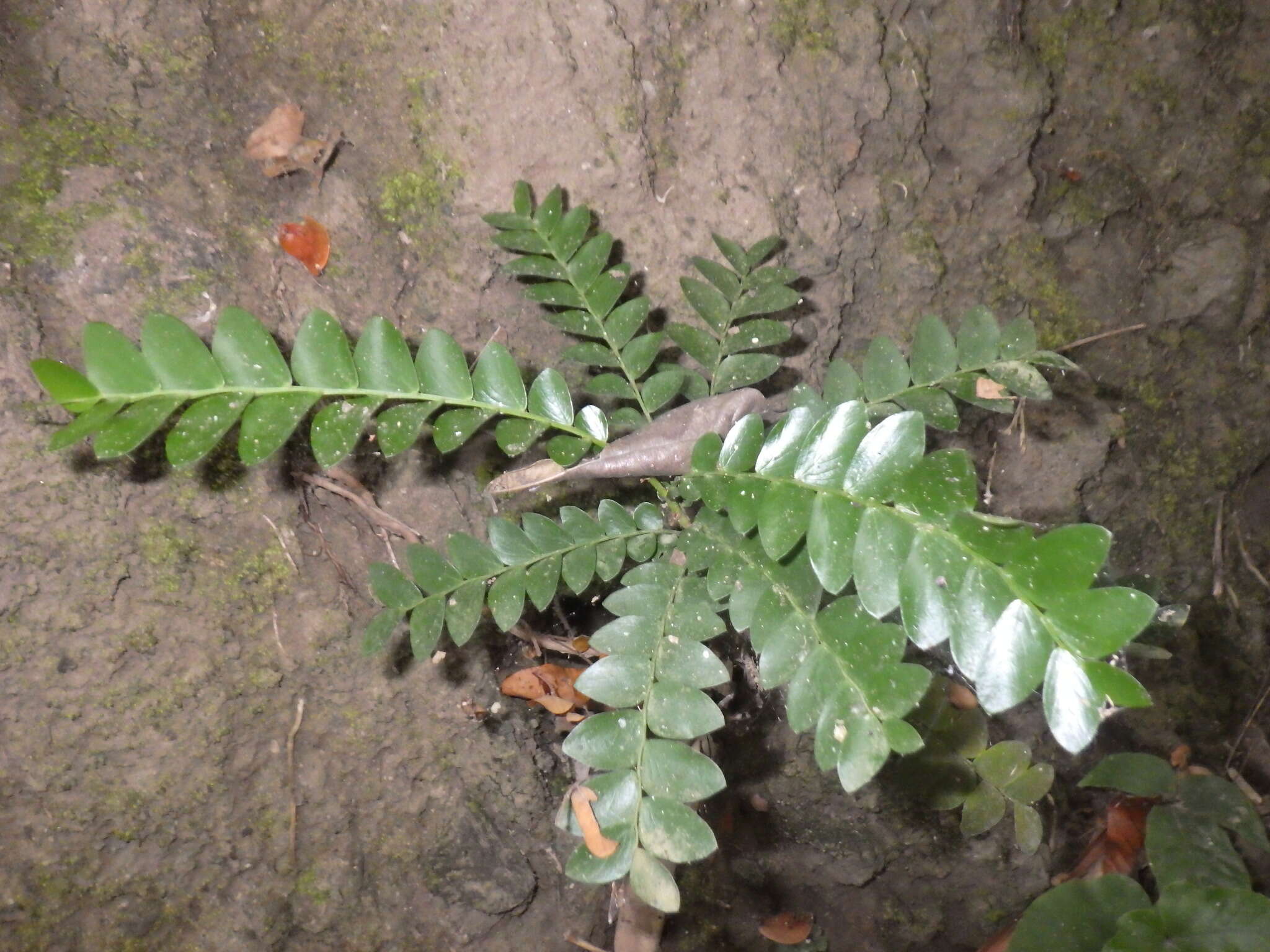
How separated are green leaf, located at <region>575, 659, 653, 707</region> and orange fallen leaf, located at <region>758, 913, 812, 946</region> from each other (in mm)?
1553

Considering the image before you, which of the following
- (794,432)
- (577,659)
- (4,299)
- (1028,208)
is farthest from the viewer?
(1028,208)

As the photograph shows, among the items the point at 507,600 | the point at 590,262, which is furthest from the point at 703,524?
the point at 590,262

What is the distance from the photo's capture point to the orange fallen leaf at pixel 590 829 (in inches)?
51.6

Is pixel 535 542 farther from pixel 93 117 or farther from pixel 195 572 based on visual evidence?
pixel 93 117

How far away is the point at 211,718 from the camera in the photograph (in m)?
1.90

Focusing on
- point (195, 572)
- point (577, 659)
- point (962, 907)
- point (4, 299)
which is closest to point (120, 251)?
point (4, 299)

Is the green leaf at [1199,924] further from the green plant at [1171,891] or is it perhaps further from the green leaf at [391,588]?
the green leaf at [391,588]

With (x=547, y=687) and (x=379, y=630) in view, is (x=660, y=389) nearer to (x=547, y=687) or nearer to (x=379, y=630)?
(x=379, y=630)

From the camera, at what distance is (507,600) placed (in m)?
1.61

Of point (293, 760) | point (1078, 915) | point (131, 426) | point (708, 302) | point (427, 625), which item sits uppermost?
point (131, 426)

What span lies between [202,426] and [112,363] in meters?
0.15

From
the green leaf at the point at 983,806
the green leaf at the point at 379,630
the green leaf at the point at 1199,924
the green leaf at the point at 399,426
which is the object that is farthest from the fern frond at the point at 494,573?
the green leaf at the point at 1199,924

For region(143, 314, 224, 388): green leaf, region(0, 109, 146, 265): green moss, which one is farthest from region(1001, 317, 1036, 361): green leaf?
region(0, 109, 146, 265): green moss

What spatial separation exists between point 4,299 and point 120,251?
0.75 ft
